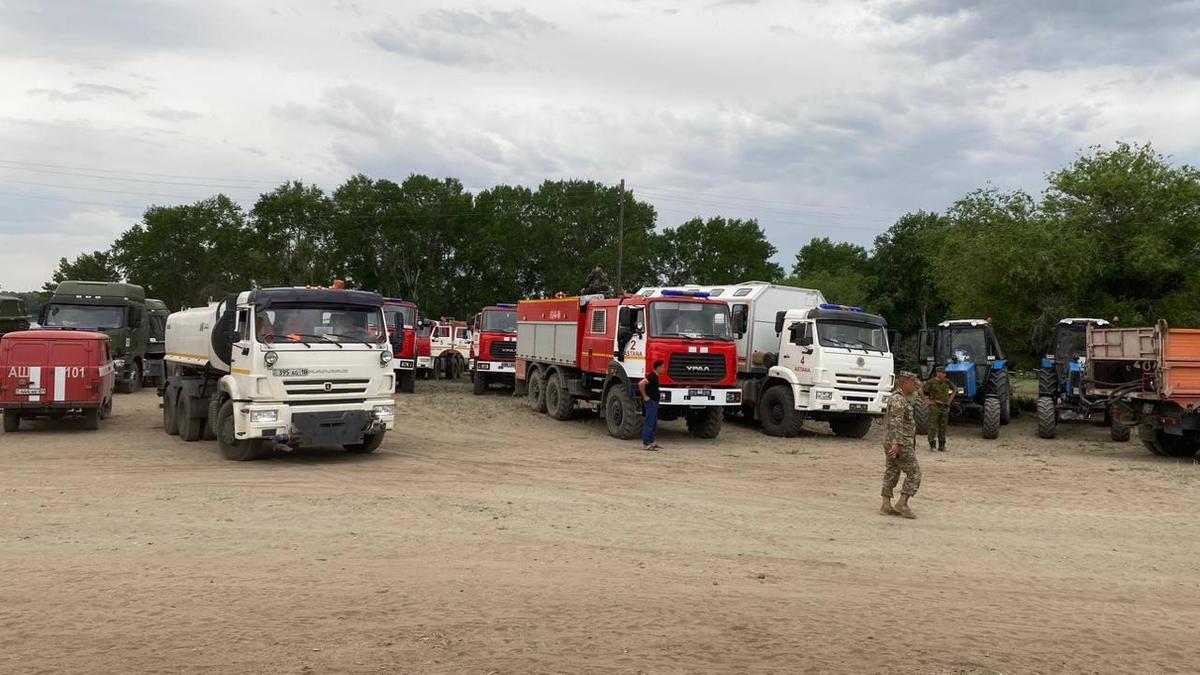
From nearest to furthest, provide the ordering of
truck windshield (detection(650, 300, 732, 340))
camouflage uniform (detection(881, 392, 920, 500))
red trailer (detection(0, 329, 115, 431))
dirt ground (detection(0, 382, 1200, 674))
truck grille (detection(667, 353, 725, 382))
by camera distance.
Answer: dirt ground (detection(0, 382, 1200, 674))
camouflage uniform (detection(881, 392, 920, 500))
red trailer (detection(0, 329, 115, 431))
truck grille (detection(667, 353, 725, 382))
truck windshield (detection(650, 300, 732, 340))

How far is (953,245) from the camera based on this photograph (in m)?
32.0

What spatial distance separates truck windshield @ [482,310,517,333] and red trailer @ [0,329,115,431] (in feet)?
41.6

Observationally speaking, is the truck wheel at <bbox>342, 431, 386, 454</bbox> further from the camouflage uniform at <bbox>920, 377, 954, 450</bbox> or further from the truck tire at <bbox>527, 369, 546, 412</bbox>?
the camouflage uniform at <bbox>920, 377, 954, 450</bbox>

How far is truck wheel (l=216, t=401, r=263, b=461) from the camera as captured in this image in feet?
44.9

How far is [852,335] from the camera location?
62.8 ft

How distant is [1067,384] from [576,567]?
1666 centimetres

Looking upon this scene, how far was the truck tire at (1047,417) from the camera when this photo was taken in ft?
66.3

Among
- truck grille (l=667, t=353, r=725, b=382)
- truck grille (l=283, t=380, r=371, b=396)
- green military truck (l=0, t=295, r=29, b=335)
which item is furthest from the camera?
green military truck (l=0, t=295, r=29, b=335)

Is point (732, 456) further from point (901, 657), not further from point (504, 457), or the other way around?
point (901, 657)

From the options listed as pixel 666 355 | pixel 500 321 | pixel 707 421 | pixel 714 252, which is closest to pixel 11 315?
pixel 500 321

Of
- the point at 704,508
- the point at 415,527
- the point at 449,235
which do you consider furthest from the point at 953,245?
the point at 449,235

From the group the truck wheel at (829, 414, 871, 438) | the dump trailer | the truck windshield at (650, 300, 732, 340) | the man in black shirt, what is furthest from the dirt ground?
the truck wheel at (829, 414, 871, 438)

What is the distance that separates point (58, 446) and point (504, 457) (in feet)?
24.7

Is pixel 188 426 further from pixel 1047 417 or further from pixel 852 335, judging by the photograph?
pixel 1047 417
